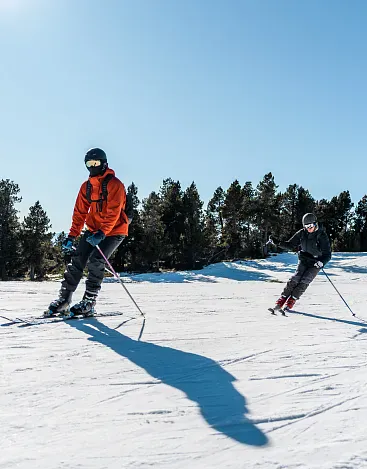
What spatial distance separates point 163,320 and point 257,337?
142cm

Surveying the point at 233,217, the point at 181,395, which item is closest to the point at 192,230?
the point at 233,217

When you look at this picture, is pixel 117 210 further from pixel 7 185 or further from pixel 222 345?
pixel 7 185

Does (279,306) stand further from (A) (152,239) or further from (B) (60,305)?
(A) (152,239)

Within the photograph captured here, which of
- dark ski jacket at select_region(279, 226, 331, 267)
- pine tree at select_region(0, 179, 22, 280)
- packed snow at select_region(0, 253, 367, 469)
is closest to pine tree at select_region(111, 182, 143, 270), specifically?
pine tree at select_region(0, 179, 22, 280)

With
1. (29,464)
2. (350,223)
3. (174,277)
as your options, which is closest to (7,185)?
(174,277)

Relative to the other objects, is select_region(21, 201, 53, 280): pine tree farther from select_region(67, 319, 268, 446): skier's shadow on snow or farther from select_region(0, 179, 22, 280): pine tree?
select_region(67, 319, 268, 446): skier's shadow on snow

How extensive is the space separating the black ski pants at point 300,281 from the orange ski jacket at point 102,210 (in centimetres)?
314

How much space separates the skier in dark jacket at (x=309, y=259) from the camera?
22.0 feet

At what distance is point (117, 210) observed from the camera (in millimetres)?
5215

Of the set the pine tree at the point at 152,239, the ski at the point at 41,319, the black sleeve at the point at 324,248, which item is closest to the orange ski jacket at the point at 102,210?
the ski at the point at 41,319

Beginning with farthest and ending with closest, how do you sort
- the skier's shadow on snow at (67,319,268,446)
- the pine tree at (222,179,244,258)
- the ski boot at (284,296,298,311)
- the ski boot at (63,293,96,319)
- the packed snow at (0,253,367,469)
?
1. the pine tree at (222,179,244,258)
2. the ski boot at (284,296,298,311)
3. the ski boot at (63,293,96,319)
4. the skier's shadow on snow at (67,319,268,446)
5. the packed snow at (0,253,367,469)

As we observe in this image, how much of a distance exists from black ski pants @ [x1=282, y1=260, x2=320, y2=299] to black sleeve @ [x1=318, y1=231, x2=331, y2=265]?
209mm

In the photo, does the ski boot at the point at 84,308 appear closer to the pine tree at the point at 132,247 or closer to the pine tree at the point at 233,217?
the pine tree at the point at 132,247

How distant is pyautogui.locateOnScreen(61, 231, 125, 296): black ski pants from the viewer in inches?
207
